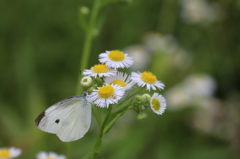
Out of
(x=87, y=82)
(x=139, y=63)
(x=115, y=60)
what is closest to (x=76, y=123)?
(x=87, y=82)

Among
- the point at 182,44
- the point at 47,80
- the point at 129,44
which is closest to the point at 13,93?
the point at 47,80

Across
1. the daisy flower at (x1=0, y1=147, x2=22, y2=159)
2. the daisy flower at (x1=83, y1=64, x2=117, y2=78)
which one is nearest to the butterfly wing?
the daisy flower at (x1=83, y1=64, x2=117, y2=78)

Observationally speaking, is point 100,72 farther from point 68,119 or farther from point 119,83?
point 68,119

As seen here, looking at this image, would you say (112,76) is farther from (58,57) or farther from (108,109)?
(58,57)

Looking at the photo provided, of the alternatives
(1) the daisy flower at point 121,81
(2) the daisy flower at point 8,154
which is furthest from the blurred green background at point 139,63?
(1) the daisy flower at point 121,81

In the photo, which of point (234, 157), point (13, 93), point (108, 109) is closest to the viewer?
point (108, 109)

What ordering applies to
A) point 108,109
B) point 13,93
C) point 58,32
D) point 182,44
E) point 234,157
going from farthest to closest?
point 182,44, point 58,32, point 13,93, point 234,157, point 108,109

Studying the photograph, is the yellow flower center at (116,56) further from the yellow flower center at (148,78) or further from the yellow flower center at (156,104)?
the yellow flower center at (156,104)

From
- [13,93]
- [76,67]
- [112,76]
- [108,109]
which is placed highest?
[76,67]
